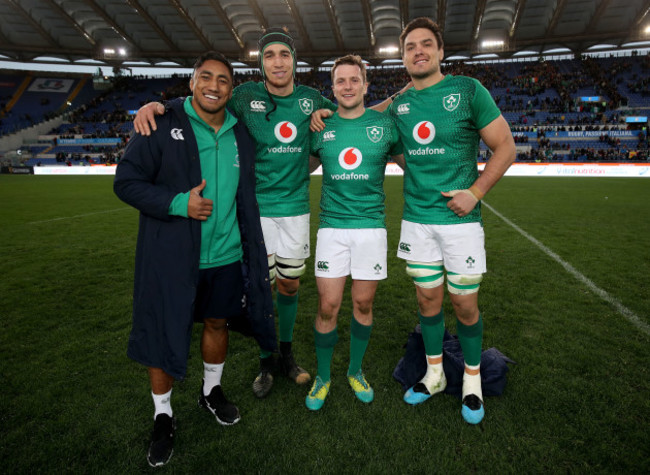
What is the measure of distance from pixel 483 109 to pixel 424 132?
0.40 meters

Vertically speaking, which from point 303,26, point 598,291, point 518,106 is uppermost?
point 303,26

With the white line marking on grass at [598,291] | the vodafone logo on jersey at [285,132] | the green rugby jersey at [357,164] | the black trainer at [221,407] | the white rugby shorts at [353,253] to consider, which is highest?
the vodafone logo on jersey at [285,132]

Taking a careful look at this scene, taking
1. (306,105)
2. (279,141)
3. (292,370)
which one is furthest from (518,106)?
(292,370)

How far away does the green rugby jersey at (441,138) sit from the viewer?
2.52 metres

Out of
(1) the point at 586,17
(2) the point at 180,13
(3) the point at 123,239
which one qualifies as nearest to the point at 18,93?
(2) the point at 180,13

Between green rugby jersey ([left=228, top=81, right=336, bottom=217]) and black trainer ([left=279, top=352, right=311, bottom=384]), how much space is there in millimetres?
1214

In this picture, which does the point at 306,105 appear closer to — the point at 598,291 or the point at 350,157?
the point at 350,157

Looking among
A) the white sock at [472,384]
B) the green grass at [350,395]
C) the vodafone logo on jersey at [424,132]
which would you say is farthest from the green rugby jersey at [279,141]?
the white sock at [472,384]

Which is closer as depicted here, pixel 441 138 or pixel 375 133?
pixel 441 138

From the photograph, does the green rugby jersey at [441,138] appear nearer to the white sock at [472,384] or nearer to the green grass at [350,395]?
the white sock at [472,384]

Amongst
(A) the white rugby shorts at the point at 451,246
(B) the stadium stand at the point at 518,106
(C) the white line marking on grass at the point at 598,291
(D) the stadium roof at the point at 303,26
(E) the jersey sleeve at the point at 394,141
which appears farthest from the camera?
(D) the stadium roof at the point at 303,26

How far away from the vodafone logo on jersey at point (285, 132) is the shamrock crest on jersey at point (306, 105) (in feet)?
0.56

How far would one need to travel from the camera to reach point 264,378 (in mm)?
2916

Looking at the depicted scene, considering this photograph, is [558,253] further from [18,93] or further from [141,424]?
[18,93]
